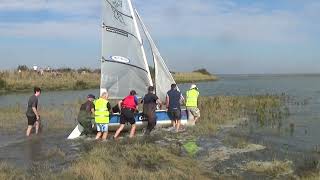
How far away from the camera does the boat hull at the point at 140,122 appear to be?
17984 millimetres

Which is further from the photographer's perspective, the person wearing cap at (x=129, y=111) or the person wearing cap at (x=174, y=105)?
the person wearing cap at (x=174, y=105)

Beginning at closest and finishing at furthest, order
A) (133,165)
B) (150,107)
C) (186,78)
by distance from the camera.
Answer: (133,165), (150,107), (186,78)

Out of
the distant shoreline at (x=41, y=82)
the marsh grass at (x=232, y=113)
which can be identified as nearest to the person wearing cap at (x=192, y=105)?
the marsh grass at (x=232, y=113)

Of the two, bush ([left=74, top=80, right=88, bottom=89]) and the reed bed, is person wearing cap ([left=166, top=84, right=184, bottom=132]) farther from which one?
bush ([left=74, top=80, right=88, bottom=89])

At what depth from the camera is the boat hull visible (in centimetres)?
1798

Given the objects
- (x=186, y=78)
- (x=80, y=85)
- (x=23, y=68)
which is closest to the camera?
(x=80, y=85)

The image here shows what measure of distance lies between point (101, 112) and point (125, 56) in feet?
13.2

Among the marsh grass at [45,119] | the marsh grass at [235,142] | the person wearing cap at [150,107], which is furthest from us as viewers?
the marsh grass at [45,119]

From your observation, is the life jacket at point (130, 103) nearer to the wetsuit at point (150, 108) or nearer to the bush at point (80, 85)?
Result: the wetsuit at point (150, 108)

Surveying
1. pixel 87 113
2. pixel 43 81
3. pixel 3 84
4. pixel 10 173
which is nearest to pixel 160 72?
pixel 87 113

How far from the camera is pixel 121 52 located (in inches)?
787

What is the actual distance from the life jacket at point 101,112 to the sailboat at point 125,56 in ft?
7.92

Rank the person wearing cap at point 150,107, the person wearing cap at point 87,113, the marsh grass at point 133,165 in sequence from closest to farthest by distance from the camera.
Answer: the marsh grass at point 133,165 → the person wearing cap at point 87,113 → the person wearing cap at point 150,107

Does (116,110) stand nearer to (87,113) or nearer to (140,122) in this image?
(140,122)
